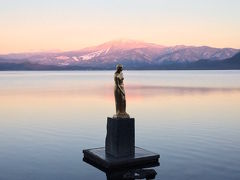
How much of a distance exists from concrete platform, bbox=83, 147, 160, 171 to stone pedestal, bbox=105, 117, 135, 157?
1.09ft

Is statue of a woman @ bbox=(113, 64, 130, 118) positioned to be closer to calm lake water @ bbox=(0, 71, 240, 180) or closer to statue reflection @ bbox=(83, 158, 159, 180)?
statue reflection @ bbox=(83, 158, 159, 180)

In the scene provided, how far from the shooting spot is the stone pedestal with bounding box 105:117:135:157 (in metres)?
18.9

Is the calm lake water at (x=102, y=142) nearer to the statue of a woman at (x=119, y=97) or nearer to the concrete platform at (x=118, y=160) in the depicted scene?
the concrete platform at (x=118, y=160)

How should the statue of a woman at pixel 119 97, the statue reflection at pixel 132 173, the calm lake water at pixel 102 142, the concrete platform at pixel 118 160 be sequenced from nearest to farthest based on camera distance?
the statue reflection at pixel 132 173 < the concrete platform at pixel 118 160 < the statue of a woman at pixel 119 97 < the calm lake water at pixel 102 142

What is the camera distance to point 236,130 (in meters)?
31.6

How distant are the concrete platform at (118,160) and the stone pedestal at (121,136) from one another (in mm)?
333

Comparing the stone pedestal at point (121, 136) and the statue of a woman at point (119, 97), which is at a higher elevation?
the statue of a woman at point (119, 97)

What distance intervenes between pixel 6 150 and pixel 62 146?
3.72 meters

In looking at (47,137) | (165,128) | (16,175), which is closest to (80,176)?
(16,175)

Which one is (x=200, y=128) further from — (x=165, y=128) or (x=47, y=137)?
(x=47, y=137)

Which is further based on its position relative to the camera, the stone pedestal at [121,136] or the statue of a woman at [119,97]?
the statue of a woman at [119,97]

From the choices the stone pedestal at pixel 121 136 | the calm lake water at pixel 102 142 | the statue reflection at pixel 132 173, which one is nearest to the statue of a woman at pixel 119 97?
the stone pedestal at pixel 121 136

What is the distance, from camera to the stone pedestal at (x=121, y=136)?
18859mm

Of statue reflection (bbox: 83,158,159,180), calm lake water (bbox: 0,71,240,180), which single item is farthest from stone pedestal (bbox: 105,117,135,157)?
calm lake water (bbox: 0,71,240,180)
